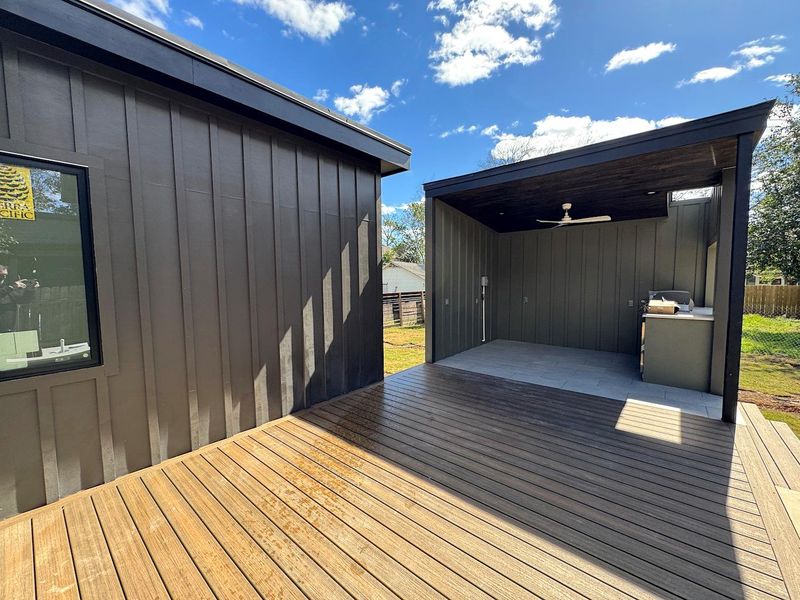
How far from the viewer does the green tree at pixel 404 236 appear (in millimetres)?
21172

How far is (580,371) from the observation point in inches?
189

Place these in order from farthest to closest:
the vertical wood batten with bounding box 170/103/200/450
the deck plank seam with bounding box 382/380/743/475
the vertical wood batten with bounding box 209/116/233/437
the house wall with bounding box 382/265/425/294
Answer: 1. the house wall with bounding box 382/265/425/294
2. the vertical wood batten with bounding box 209/116/233/437
3. the deck plank seam with bounding box 382/380/743/475
4. the vertical wood batten with bounding box 170/103/200/450

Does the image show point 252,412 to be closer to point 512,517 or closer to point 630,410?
point 512,517

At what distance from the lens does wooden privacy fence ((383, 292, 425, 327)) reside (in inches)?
392

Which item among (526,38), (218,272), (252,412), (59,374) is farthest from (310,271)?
(526,38)

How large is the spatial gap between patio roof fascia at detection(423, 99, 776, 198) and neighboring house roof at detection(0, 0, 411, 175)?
6.67 ft

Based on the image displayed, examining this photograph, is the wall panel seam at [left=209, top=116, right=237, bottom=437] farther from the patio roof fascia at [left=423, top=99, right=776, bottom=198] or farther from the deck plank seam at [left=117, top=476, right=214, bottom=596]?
the patio roof fascia at [left=423, top=99, right=776, bottom=198]

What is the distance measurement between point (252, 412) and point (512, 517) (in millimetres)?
2271

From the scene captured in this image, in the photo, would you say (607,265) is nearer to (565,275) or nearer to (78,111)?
(565,275)

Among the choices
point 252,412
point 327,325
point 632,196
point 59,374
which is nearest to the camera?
point 59,374

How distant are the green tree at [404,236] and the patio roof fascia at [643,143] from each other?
54.2ft

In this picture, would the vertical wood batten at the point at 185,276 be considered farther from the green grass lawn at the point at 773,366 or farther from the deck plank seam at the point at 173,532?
the green grass lawn at the point at 773,366

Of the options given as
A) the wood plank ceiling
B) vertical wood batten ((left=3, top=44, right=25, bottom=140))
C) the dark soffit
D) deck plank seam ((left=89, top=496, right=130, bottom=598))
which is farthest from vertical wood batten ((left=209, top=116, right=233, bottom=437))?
the wood plank ceiling

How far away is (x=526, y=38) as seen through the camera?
302 inches
